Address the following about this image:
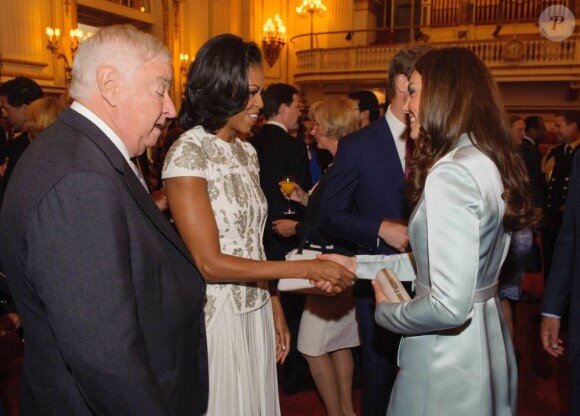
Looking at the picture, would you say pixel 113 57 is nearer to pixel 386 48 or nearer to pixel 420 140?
pixel 420 140

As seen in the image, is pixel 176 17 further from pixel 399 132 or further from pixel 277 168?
pixel 399 132

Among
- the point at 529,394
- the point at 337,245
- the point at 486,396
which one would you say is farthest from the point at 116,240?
the point at 529,394

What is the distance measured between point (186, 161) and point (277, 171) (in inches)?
82.1

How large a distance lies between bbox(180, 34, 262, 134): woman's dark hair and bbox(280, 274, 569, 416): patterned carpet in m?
2.13

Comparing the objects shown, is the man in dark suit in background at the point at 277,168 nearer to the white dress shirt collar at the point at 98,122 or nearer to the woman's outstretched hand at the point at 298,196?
the woman's outstretched hand at the point at 298,196

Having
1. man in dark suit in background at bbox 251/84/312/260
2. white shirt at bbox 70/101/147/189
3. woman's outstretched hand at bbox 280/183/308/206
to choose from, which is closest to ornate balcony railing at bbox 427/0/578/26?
man in dark suit in background at bbox 251/84/312/260

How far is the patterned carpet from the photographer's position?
333cm

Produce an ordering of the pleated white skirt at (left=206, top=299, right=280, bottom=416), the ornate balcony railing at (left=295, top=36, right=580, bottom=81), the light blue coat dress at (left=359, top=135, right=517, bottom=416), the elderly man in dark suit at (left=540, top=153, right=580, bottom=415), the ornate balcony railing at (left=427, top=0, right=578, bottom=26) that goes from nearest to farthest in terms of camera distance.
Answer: the light blue coat dress at (left=359, top=135, right=517, bottom=416)
the pleated white skirt at (left=206, top=299, right=280, bottom=416)
the elderly man in dark suit at (left=540, top=153, right=580, bottom=415)
the ornate balcony railing at (left=295, top=36, right=580, bottom=81)
the ornate balcony railing at (left=427, top=0, right=578, bottom=26)

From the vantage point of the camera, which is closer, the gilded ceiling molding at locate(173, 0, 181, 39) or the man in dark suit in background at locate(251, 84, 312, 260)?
the man in dark suit in background at locate(251, 84, 312, 260)

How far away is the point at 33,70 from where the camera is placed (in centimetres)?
991

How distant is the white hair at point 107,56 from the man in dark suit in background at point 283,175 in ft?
8.43

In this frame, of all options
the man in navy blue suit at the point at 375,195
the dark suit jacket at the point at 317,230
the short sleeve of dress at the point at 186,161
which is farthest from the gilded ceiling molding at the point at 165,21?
the short sleeve of dress at the point at 186,161

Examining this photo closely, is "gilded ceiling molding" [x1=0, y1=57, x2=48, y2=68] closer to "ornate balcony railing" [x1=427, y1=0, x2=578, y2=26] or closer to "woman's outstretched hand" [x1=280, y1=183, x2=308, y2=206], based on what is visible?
"woman's outstretched hand" [x1=280, y1=183, x2=308, y2=206]

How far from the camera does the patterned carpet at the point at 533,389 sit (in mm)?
3328
